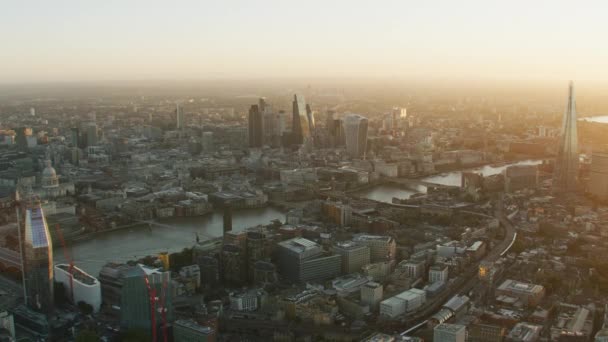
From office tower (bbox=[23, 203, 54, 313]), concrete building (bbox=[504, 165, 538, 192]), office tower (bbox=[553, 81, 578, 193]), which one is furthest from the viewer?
concrete building (bbox=[504, 165, 538, 192])

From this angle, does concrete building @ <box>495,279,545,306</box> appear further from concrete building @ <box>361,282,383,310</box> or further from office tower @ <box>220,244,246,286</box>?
office tower @ <box>220,244,246,286</box>

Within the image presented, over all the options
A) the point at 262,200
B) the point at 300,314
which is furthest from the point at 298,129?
the point at 300,314

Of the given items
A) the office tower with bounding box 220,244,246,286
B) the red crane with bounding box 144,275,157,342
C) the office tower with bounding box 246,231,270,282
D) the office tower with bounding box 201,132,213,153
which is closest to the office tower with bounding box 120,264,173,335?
the red crane with bounding box 144,275,157,342

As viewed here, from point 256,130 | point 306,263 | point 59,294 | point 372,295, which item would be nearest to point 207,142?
point 256,130

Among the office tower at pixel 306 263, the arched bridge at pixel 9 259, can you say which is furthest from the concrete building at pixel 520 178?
the arched bridge at pixel 9 259

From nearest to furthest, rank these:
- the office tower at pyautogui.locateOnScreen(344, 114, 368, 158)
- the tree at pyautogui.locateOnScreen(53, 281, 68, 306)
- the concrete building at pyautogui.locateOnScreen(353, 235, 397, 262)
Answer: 1. the tree at pyautogui.locateOnScreen(53, 281, 68, 306)
2. the concrete building at pyautogui.locateOnScreen(353, 235, 397, 262)
3. the office tower at pyautogui.locateOnScreen(344, 114, 368, 158)

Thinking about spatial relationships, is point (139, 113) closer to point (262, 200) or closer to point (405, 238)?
point (262, 200)

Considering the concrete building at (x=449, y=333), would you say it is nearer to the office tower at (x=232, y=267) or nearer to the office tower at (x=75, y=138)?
the office tower at (x=232, y=267)
